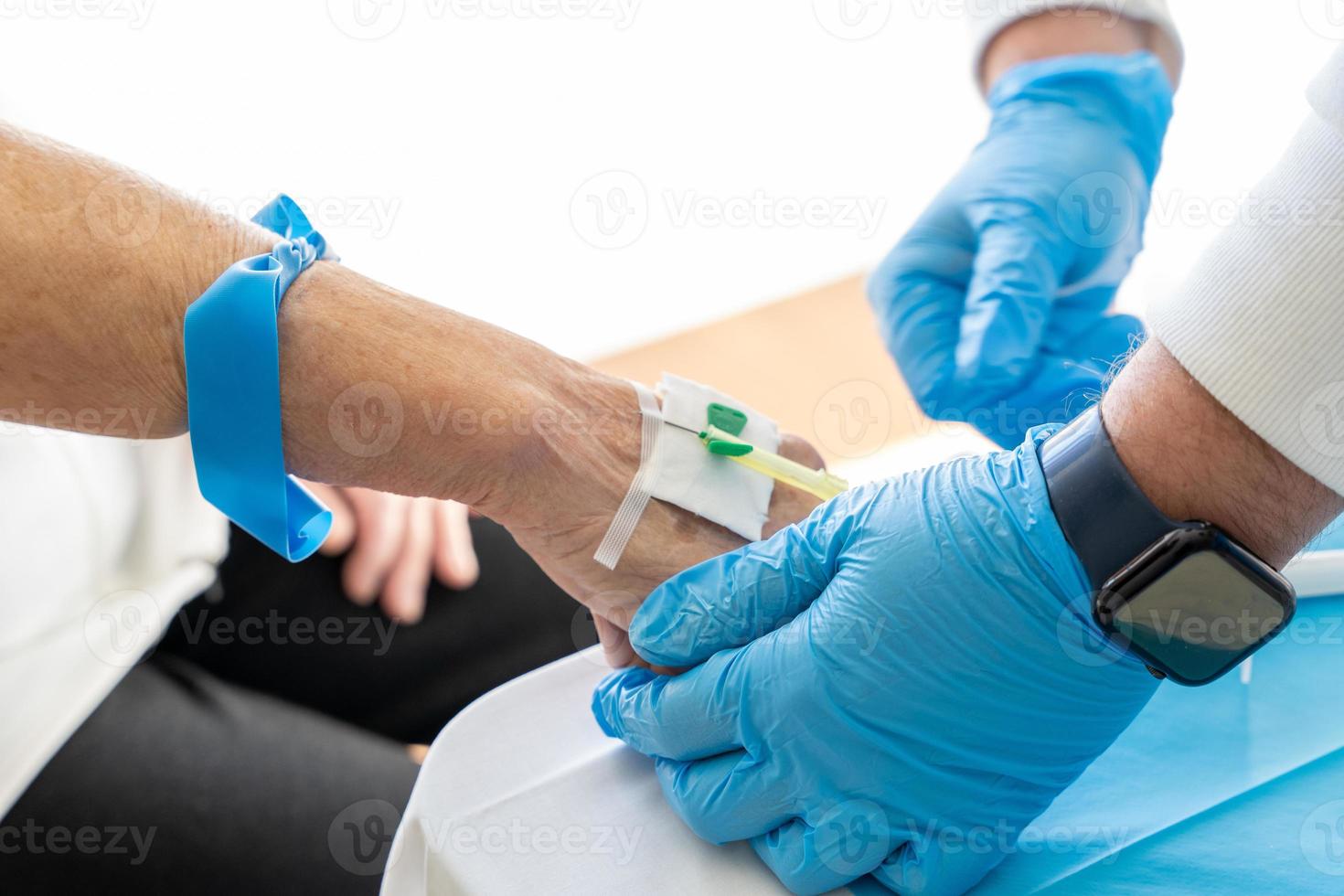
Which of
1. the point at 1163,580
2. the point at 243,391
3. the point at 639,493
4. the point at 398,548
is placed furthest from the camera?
the point at 398,548

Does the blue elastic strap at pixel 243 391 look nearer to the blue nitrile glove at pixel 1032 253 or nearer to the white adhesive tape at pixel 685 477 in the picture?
the white adhesive tape at pixel 685 477

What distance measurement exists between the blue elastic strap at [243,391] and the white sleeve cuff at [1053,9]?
97 cm

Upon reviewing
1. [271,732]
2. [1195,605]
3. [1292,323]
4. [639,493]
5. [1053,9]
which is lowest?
[271,732]

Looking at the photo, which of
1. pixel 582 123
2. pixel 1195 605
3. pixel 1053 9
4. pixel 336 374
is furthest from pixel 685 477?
pixel 582 123

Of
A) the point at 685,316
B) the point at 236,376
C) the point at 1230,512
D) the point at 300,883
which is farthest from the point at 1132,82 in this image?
the point at 685,316

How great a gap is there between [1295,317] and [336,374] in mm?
621

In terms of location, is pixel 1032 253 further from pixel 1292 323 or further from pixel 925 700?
pixel 925 700

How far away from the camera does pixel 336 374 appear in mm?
718

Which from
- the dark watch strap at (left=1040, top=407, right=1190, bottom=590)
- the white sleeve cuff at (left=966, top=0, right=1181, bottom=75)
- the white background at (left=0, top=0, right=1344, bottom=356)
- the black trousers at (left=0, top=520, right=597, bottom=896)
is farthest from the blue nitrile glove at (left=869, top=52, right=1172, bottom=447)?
the black trousers at (left=0, top=520, right=597, bottom=896)

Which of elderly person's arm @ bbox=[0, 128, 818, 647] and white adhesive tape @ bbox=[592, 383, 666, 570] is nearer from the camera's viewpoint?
elderly person's arm @ bbox=[0, 128, 818, 647]

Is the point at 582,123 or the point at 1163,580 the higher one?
the point at 1163,580

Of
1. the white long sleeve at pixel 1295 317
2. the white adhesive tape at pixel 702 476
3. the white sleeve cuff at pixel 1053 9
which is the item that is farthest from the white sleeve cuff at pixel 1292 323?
the white sleeve cuff at pixel 1053 9

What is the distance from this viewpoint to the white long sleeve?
1.88ft

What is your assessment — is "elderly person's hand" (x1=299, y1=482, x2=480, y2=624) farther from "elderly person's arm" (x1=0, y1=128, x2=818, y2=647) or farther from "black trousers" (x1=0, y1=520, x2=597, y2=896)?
"elderly person's arm" (x1=0, y1=128, x2=818, y2=647)
